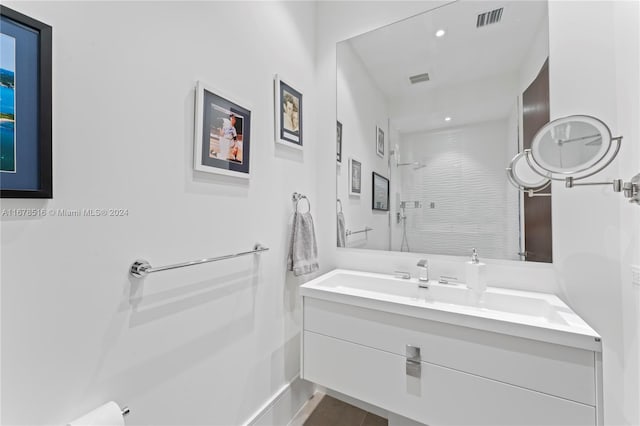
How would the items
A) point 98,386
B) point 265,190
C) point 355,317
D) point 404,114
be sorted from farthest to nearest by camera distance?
point 404,114
point 265,190
point 355,317
point 98,386

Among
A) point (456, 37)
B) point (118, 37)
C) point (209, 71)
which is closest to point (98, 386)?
point (118, 37)

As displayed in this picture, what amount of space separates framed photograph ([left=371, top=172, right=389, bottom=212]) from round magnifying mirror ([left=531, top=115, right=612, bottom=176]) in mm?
718

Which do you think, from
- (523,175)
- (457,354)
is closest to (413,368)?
(457,354)

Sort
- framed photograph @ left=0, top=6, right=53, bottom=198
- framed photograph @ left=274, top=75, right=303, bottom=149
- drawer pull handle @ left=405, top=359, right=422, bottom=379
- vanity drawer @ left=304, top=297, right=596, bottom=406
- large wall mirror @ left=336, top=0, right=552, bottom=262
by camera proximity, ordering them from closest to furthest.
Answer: framed photograph @ left=0, top=6, right=53, bottom=198, vanity drawer @ left=304, top=297, right=596, bottom=406, drawer pull handle @ left=405, top=359, right=422, bottom=379, large wall mirror @ left=336, top=0, right=552, bottom=262, framed photograph @ left=274, top=75, right=303, bottom=149

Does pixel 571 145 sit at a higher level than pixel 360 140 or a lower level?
lower

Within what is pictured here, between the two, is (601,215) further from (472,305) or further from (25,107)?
(25,107)

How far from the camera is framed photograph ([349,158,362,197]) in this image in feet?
5.75

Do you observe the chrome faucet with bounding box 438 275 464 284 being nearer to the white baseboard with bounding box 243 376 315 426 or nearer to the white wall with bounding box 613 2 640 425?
the white wall with bounding box 613 2 640 425

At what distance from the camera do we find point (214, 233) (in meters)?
1.13

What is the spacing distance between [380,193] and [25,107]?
148 cm

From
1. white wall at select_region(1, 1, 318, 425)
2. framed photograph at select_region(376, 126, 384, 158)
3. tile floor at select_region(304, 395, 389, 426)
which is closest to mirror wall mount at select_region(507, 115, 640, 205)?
framed photograph at select_region(376, 126, 384, 158)

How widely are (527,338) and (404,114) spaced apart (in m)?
1.22

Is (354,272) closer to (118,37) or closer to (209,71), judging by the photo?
(209,71)

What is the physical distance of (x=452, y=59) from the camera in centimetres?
148
